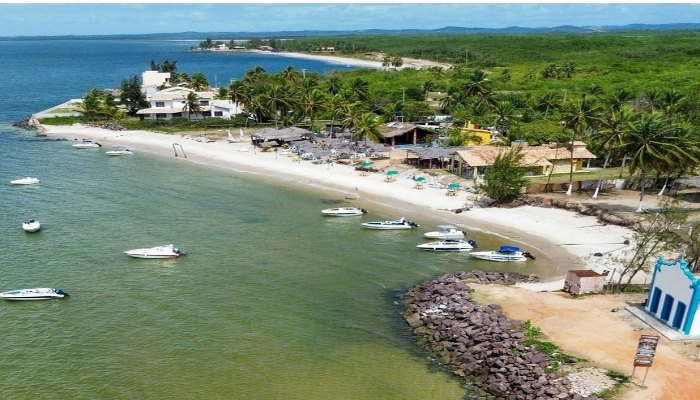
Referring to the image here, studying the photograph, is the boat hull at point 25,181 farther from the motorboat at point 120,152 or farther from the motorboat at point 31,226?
the motorboat at point 31,226

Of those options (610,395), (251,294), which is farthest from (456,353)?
(251,294)

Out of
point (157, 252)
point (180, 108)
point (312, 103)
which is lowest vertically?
point (157, 252)

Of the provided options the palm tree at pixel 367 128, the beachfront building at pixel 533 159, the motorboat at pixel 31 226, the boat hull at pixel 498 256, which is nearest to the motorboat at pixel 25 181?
the motorboat at pixel 31 226

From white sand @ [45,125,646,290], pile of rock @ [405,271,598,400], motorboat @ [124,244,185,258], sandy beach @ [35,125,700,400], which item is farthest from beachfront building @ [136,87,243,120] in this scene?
pile of rock @ [405,271,598,400]

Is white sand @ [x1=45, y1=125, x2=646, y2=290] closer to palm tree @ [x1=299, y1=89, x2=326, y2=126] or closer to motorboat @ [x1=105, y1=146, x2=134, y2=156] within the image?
motorboat @ [x1=105, y1=146, x2=134, y2=156]

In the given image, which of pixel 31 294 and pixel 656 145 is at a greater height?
pixel 656 145

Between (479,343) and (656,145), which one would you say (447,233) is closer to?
(479,343)

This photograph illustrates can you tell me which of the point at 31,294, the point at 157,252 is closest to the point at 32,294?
the point at 31,294
